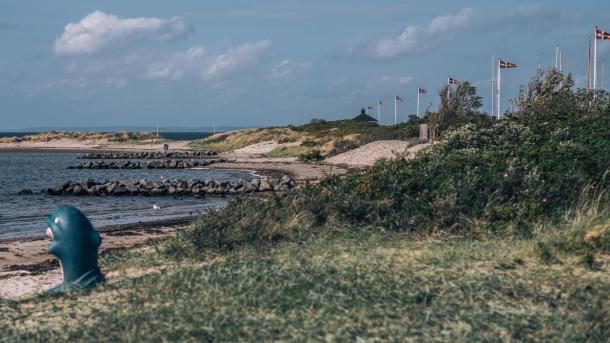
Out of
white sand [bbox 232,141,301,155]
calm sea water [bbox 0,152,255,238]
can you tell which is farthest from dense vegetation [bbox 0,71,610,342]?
white sand [bbox 232,141,301,155]

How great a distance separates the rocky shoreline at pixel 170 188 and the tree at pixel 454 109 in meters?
7.60

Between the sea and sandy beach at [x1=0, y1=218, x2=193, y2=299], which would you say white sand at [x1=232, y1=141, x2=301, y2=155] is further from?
sandy beach at [x1=0, y1=218, x2=193, y2=299]

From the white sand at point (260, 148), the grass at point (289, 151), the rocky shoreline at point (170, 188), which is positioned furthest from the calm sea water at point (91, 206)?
the white sand at point (260, 148)

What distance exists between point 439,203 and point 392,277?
13.3 feet

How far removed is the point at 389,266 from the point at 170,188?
2472 cm

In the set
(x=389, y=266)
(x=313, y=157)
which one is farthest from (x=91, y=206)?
(x=313, y=157)

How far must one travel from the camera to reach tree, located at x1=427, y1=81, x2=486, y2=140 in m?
38.8

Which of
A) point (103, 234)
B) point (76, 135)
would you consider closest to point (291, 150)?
point (103, 234)

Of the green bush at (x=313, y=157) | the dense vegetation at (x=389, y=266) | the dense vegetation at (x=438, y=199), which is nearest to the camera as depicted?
the dense vegetation at (x=389, y=266)

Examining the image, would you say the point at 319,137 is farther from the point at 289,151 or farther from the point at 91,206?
the point at 91,206

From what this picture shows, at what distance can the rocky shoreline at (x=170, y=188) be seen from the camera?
32.3m

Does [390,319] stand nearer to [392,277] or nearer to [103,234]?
[392,277]

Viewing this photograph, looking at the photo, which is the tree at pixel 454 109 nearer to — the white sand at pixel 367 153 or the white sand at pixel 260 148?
the white sand at pixel 367 153

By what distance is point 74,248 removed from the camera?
30.7ft
